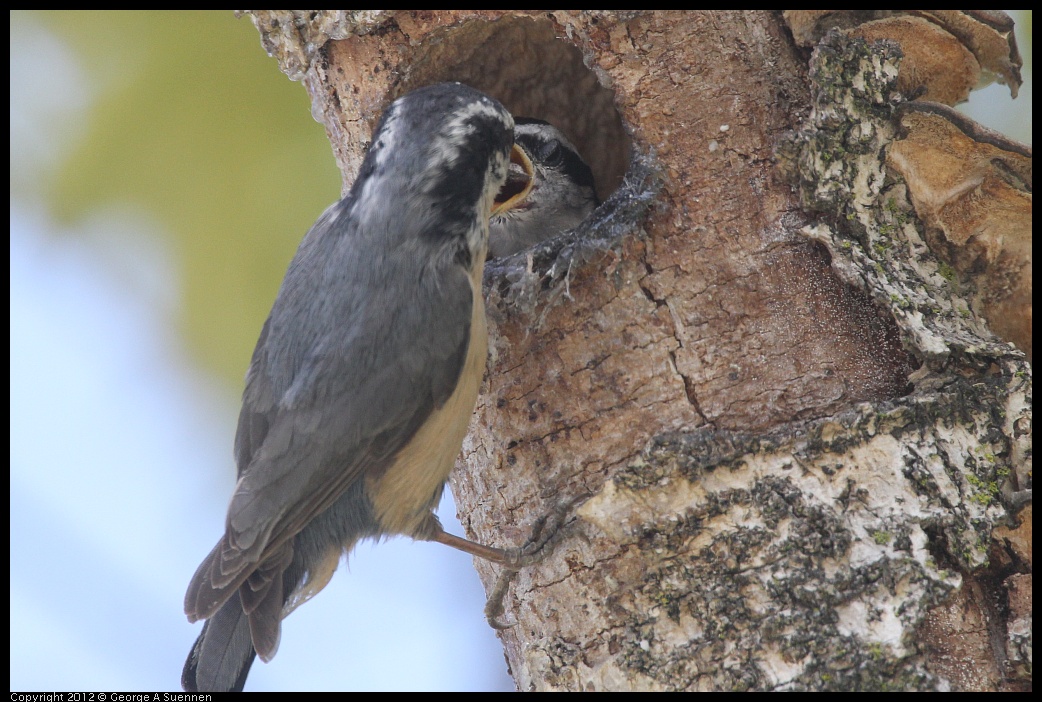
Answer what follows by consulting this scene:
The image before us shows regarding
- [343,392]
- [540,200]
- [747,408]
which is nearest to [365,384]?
[343,392]

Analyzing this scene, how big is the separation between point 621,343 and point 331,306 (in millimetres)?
734

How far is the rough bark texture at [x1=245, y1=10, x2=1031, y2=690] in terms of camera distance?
67.2 inches

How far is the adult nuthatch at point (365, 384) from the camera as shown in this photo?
2.28 m

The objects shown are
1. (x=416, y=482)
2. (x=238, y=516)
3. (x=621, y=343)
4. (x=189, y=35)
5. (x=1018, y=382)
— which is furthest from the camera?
(x=189, y=35)

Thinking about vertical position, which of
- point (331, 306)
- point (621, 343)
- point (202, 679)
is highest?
point (331, 306)

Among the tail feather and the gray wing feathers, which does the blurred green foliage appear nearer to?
the gray wing feathers

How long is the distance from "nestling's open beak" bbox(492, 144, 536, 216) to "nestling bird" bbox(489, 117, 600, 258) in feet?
0.22

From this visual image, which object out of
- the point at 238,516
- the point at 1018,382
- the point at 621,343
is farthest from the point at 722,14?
the point at 238,516

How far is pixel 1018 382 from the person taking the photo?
1.86 m

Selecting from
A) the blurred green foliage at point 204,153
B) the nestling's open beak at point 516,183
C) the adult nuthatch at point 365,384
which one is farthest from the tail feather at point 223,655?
the nestling's open beak at point 516,183

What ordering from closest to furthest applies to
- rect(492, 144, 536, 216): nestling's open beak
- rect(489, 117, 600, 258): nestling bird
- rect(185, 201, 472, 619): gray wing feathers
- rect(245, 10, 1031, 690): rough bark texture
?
rect(245, 10, 1031, 690): rough bark texture
rect(185, 201, 472, 619): gray wing feathers
rect(492, 144, 536, 216): nestling's open beak
rect(489, 117, 600, 258): nestling bird

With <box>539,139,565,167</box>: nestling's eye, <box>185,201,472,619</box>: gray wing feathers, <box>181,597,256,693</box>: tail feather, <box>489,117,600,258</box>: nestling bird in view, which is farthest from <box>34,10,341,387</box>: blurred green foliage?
<box>181,597,256,693</box>: tail feather

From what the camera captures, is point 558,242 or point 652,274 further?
point 558,242

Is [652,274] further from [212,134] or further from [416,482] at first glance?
[212,134]
